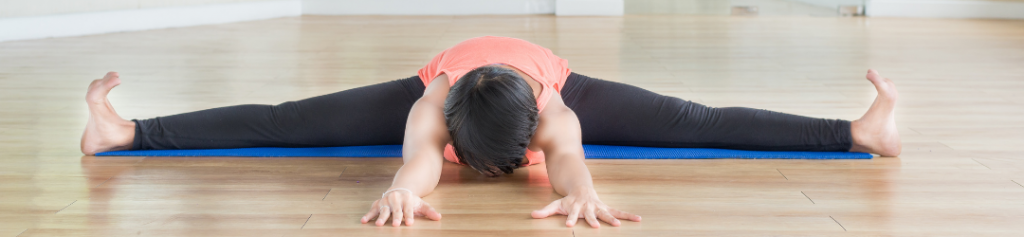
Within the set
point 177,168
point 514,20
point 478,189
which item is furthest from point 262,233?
point 514,20

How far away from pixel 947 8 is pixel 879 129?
6020 millimetres

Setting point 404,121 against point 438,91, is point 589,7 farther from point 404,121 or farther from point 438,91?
point 438,91

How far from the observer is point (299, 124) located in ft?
6.15

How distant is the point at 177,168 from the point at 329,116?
36 cm

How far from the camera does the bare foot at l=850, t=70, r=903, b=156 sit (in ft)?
5.79

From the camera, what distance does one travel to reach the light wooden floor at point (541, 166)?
1343 millimetres

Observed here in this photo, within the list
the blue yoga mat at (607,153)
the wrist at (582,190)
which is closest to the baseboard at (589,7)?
the blue yoga mat at (607,153)

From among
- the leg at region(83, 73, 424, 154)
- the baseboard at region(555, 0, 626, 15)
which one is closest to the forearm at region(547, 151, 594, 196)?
the leg at region(83, 73, 424, 154)

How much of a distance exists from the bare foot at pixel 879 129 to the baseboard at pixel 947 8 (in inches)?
232

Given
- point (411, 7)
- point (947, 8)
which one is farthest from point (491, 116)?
point (947, 8)

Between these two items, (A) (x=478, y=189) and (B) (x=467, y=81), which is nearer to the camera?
(B) (x=467, y=81)

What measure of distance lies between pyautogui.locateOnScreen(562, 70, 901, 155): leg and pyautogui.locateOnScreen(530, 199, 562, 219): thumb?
0.54 m

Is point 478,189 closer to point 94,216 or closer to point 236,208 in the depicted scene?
point 236,208

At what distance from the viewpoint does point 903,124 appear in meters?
2.26
